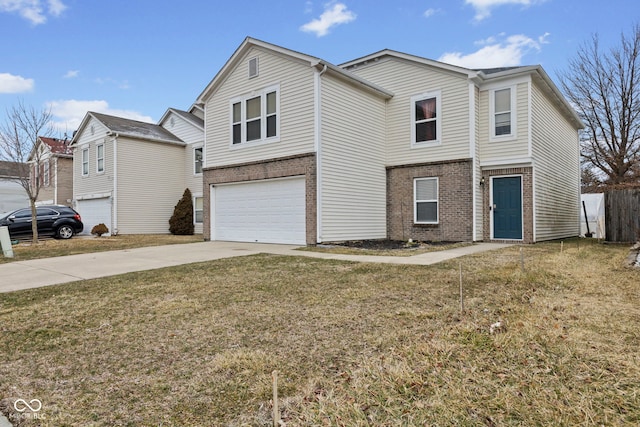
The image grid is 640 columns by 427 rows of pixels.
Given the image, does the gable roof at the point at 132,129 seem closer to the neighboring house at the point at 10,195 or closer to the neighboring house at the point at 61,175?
the neighboring house at the point at 61,175

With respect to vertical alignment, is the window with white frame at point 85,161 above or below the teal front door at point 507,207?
above

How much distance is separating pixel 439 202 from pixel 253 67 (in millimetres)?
7786

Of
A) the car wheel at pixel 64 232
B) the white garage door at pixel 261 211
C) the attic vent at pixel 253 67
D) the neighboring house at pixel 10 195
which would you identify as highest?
the attic vent at pixel 253 67

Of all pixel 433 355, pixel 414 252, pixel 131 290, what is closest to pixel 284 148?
pixel 414 252

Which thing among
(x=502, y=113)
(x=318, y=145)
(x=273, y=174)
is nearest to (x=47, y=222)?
(x=273, y=174)

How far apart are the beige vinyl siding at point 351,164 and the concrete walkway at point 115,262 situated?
1.93m

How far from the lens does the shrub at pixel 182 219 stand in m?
20.3

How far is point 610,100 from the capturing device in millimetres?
23031

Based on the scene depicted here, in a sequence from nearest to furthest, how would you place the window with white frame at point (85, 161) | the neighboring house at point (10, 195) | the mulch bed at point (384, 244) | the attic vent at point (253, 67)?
the mulch bed at point (384, 244) < the attic vent at point (253, 67) < the window with white frame at point (85, 161) < the neighboring house at point (10, 195)

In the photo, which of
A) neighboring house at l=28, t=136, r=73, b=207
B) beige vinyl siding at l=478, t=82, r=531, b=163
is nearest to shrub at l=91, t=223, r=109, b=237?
neighboring house at l=28, t=136, r=73, b=207

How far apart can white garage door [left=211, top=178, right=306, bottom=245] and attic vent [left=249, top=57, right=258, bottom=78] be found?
371 cm

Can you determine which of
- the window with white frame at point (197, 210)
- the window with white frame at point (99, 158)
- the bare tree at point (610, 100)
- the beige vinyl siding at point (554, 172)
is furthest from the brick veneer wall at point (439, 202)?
the window with white frame at point (99, 158)

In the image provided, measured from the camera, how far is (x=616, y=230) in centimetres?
1298

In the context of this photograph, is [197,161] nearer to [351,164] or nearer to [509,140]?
[351,164]
